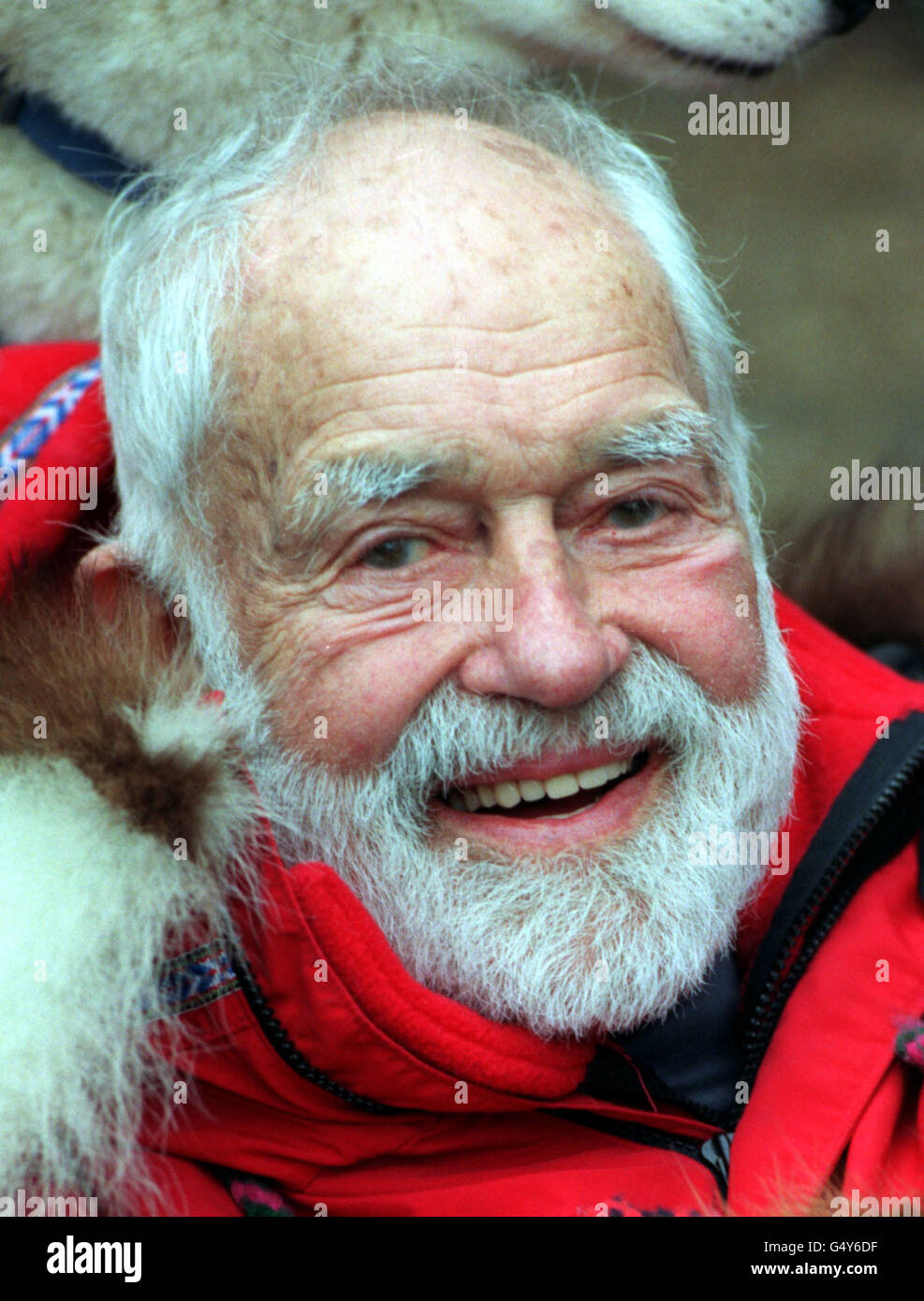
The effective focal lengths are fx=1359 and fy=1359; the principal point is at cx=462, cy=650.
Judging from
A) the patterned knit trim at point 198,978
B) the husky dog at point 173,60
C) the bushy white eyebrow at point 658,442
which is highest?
the husky dog at point 173,60

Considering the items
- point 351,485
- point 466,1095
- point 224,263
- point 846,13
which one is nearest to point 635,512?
point 351,485

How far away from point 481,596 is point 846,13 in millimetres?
1406

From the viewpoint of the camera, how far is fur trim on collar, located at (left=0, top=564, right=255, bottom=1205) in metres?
1.27

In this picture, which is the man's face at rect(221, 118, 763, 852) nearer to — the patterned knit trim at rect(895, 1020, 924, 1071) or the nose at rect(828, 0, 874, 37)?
the patterned knit trim at rect(895, 1020, 924, 1071)

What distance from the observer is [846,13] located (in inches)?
91.3

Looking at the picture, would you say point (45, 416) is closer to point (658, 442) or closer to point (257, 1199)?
point (658, 442)

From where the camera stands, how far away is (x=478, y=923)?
5.17 ft

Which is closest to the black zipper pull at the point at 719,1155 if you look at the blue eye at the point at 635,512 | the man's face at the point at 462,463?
the man's face at the point at 462,463

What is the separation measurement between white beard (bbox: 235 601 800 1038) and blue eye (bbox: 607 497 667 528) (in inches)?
7.1

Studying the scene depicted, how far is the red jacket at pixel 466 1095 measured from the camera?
1.41 meters

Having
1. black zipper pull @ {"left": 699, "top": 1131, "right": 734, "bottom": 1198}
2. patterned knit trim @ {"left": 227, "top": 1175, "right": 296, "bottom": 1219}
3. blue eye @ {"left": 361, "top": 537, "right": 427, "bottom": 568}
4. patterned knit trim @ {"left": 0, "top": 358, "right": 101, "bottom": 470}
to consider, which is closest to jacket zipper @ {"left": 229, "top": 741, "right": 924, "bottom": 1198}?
black zipper pull @ {"left": 699, "top": 1131, "right": 734, "bottom": 1198}

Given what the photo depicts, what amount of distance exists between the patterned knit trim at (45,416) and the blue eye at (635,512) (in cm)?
80

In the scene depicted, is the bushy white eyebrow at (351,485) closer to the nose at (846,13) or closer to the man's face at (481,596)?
the man's face at (481,596)
